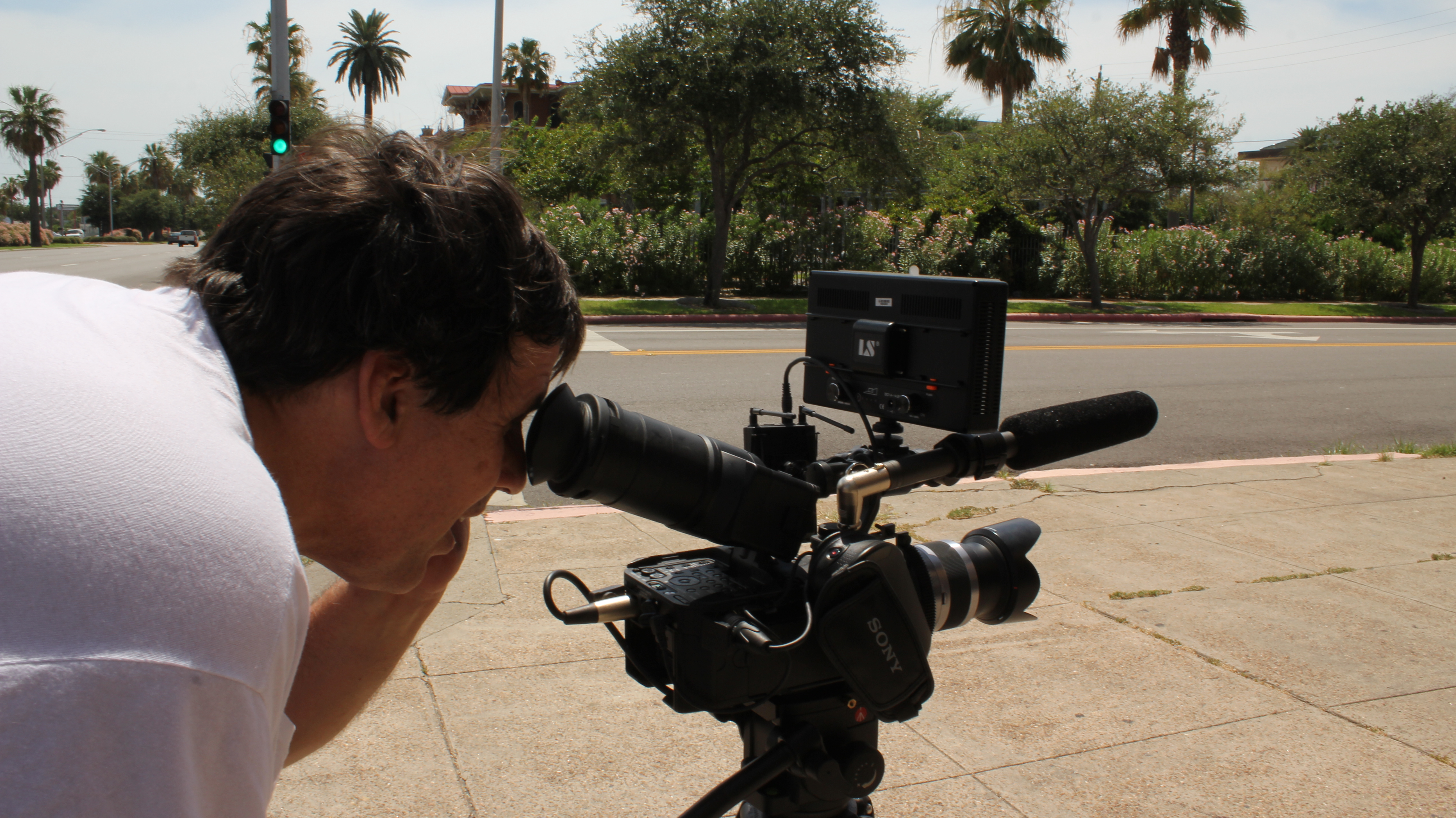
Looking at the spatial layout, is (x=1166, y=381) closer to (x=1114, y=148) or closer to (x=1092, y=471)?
(x=1092, y=471)

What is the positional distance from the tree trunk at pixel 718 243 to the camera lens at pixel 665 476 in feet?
61.6

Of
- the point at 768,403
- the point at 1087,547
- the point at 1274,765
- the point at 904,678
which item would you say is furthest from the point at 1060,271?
the point at 904,678

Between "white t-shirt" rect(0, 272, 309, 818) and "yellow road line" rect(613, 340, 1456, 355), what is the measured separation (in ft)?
37.3

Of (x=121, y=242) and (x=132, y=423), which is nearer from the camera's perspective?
(x=132, y=423)

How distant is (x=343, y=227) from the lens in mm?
1035

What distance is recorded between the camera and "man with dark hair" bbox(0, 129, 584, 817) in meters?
0.67

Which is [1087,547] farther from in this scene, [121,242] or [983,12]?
[121,242]

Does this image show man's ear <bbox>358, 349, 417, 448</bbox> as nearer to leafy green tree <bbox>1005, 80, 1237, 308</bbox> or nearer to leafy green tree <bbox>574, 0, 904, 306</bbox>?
leafy green tree <bbox>574, 0, 904, 306</bbox>

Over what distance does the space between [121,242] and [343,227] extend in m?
100

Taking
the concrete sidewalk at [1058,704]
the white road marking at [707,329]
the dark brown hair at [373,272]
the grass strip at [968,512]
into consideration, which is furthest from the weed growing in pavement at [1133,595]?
the white road marking at [707,329]

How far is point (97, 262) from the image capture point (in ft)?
129

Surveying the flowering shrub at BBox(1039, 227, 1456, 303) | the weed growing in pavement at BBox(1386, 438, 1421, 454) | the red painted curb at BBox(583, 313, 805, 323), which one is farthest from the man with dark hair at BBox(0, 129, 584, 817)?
the flowering shrub at BBox(1039, 227, 1456, 303)

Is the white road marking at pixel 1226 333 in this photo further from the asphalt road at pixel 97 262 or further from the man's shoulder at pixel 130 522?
the man's shoulder at pixel 130 522

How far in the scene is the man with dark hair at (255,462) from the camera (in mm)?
671
